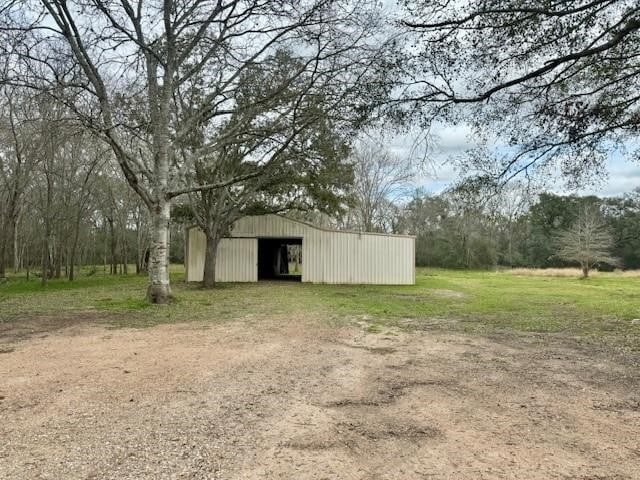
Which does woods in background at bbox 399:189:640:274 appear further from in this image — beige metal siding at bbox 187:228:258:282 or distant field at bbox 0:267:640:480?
distant field at bbox 0:267:640:480

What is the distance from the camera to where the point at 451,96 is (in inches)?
277

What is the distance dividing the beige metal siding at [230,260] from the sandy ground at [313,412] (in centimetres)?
1569

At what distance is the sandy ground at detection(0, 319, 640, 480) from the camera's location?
9.57ft

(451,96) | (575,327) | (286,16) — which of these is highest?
(286,16)

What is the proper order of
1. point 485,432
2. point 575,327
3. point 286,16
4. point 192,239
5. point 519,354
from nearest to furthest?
point 485,432
point 519,354
point 575,327
point 286,16
point 192,239

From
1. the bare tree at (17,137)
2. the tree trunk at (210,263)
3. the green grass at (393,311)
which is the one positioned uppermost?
the bare tree at (17,137)

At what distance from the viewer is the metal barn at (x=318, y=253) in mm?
22250

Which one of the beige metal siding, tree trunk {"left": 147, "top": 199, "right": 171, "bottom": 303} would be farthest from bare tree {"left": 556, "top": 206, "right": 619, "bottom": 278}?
tree trunk {"left": 147, "top": 199, "right": 171, "bottom": 303}

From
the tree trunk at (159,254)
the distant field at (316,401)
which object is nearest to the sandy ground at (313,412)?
the distant field at (316,401)

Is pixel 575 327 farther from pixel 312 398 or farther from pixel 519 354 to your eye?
pixel 312 398

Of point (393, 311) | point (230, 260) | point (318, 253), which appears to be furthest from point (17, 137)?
point (393, 311)

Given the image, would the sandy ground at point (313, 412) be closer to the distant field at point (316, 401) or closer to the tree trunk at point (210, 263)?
the distant field at point (316, 401)

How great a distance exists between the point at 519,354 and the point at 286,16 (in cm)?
889

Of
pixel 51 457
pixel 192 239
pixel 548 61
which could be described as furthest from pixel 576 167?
pixel 192 239
